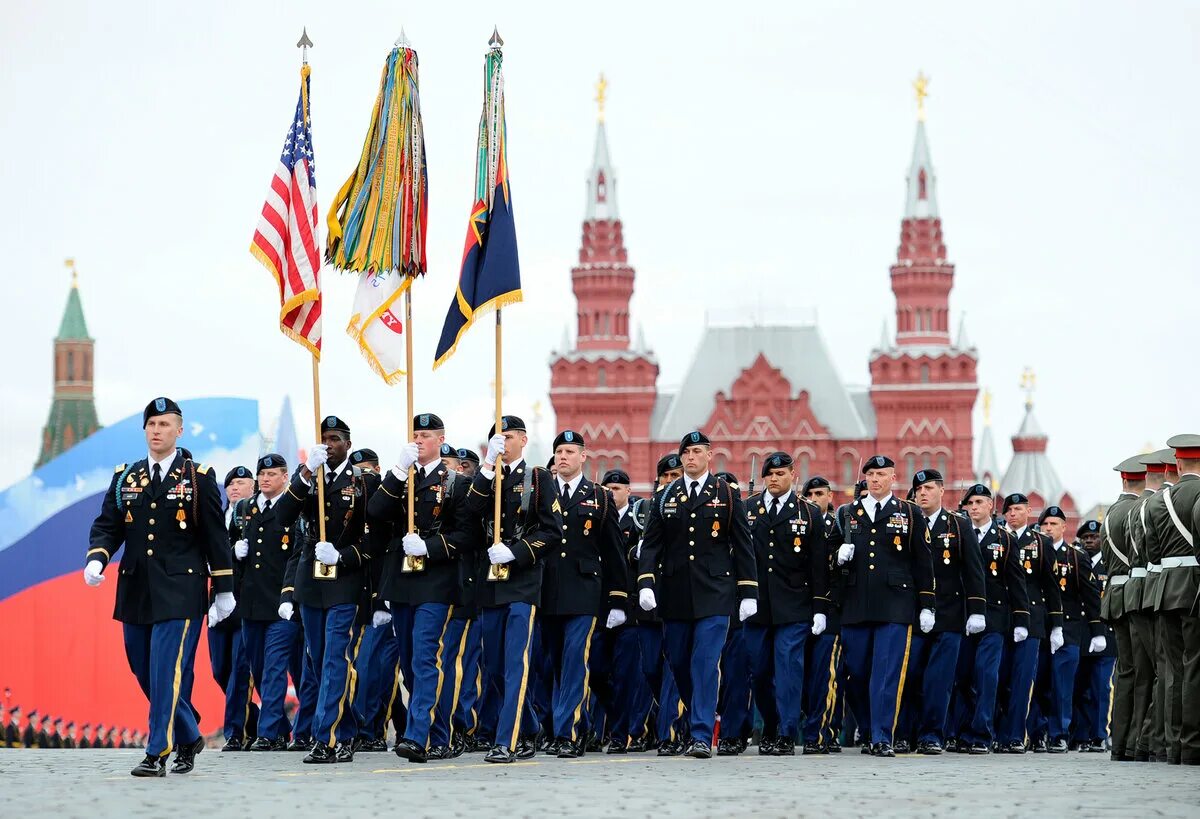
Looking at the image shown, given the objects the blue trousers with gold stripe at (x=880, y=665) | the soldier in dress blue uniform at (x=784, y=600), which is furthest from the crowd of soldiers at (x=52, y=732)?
the blue trousers with gold stripe at (x=880, y=665)

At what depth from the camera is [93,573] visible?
30.6 feet

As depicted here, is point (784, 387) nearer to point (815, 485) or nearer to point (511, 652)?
point (815, 485)

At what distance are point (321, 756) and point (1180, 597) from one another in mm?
4987

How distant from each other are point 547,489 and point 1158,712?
3941 millimetres

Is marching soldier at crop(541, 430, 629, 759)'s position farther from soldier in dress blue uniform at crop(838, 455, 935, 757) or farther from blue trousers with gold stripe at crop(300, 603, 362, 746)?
soldier in dress blue uniform at crop(838, 455, 935, 757)

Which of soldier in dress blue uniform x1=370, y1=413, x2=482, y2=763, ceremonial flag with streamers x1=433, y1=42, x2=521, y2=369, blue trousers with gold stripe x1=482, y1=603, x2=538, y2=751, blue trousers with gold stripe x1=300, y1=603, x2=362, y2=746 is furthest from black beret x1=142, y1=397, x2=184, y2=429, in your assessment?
blue trousers with gold stripe x1=482, y1=603, x2=538, y2=751

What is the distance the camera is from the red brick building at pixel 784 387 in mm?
79438

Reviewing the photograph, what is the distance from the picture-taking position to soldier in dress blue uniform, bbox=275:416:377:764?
10523 millimetres

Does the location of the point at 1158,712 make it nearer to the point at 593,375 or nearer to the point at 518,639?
the point at 518,639

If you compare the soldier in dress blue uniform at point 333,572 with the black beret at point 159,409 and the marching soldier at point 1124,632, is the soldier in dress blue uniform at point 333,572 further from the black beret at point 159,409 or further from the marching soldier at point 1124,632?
the marching soldier at point 1124,632

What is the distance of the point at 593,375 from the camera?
8112cm

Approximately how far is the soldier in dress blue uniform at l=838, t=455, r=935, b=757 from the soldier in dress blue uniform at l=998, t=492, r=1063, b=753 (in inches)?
80.9

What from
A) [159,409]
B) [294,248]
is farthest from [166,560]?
[294,248]

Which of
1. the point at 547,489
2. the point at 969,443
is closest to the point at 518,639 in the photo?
the point at 547,489
